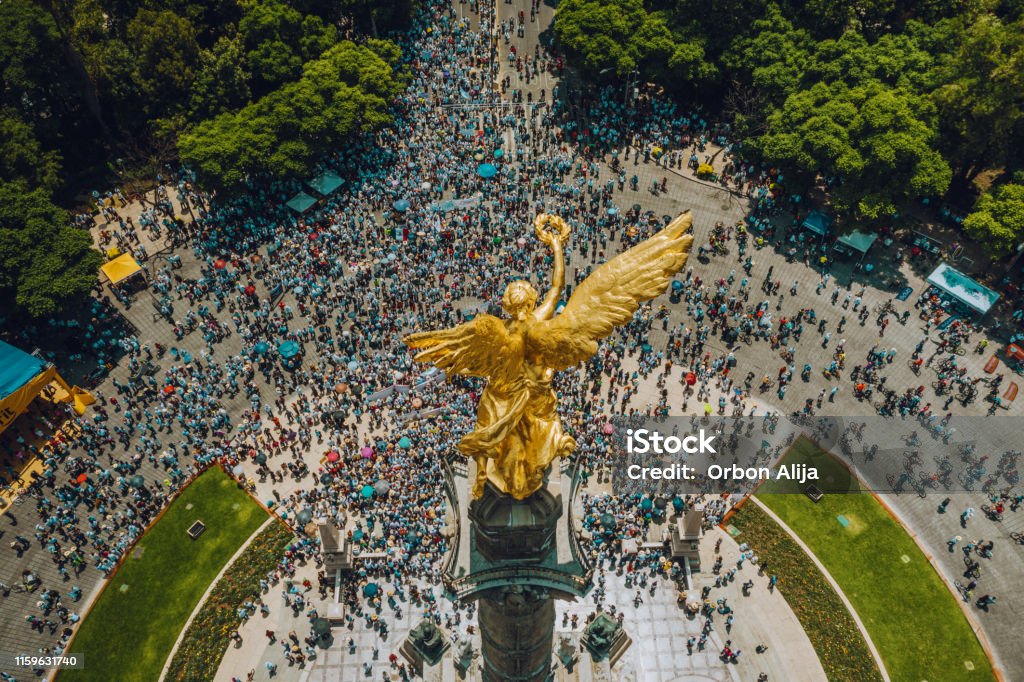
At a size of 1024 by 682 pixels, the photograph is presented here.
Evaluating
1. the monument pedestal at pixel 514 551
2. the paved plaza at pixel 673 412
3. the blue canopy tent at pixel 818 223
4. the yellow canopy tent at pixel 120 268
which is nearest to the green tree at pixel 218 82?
the paved plaza at pixel 673 412

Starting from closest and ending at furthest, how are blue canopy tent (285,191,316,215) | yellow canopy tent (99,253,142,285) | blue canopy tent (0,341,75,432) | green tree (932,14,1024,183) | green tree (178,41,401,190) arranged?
blue canopy tent (0,341,75,432) → green tree (932,14,1024,183) → yellow canopy tent (99,253,142,285) → green tree (178,41,401,190) → blue canopy tent (285,191,316,215)

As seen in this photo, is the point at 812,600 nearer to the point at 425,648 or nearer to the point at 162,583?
the point at 425,648

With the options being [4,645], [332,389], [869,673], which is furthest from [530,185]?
[4,645]

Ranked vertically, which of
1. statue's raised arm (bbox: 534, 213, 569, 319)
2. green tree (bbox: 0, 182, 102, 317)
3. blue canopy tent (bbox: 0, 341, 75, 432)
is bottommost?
statue's raised arm (bbox: 534, 213, 569, 319)

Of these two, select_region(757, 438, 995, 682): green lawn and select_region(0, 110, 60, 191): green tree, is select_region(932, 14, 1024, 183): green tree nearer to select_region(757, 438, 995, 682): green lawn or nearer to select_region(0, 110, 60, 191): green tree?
select_region(757, 438, 995, 682): green lawn

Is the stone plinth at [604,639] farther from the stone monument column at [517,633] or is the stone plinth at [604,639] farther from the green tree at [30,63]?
the green tree at [30,63]

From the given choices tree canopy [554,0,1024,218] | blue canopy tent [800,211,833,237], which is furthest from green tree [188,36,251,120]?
blue canopy tent [800,211,833,237]

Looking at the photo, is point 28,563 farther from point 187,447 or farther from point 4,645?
point 187,447
